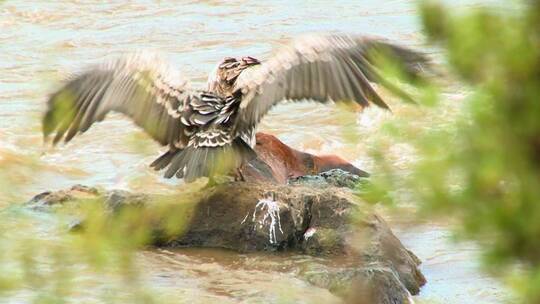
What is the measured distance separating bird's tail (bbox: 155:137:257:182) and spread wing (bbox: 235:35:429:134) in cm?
12

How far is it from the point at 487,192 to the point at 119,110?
5509 millimetres

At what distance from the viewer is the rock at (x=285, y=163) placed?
823 cm

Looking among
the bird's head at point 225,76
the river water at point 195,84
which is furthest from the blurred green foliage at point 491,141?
the bird's head at point 225,76

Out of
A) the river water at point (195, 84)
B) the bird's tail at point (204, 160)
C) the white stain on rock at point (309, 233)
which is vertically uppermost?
the bird's tail at point (204, 160)

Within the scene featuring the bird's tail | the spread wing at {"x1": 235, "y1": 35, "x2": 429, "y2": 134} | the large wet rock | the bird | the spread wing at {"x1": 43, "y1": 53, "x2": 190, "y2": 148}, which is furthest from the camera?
the spread wing at {"x1": 43, "y1": 53, "x2": 190, "y2": 148}

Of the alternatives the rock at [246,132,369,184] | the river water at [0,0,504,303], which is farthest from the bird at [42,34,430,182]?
the rock at [246,132,369,184]

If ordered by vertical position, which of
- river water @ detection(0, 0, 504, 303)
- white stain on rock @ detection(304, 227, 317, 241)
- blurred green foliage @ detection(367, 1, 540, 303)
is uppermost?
blurred green foliage @ detection(367, 1, 540, 303)

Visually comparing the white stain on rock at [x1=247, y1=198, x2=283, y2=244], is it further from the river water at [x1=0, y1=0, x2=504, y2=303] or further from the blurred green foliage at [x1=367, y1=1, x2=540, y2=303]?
the blurred green foliage at [x1=367, y1=1, x2=540, y2=303]

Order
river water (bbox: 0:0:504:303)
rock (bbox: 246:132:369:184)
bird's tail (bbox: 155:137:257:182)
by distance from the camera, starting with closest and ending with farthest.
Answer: river water (bbox: 0:0:504:303) → bird's tail (bbox: 155:137:257:182) → rock (bbox: 246:132:369:184)

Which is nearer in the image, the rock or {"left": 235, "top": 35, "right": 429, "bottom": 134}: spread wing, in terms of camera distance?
{"left": 235, "top": 35, "right": 429, "bottom": 134}: spread wing

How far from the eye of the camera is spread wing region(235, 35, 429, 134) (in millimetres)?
6273

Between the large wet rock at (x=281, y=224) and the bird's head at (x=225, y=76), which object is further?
the bird's head at (x=225, y=76)

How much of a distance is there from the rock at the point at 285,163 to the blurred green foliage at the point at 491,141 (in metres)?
6.21

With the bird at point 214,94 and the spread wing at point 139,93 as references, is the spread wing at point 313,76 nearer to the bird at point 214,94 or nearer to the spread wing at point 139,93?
the bird at point 214,94
